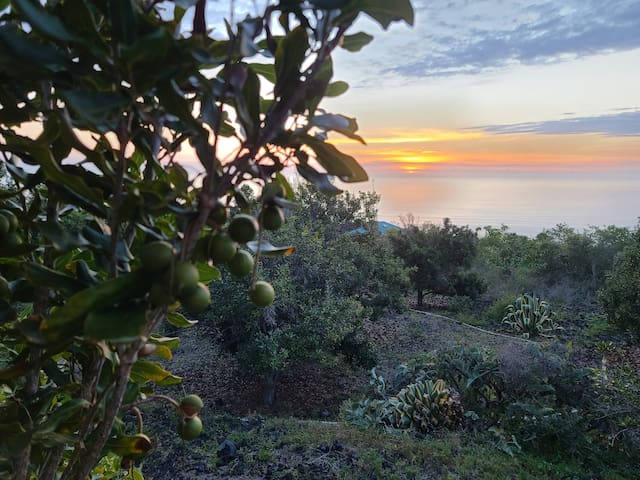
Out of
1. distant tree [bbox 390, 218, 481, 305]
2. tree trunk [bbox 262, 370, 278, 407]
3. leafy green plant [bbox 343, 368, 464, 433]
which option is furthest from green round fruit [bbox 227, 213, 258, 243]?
distant tree [bbox 390, 218, 481, 305]

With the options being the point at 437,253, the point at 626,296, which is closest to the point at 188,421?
the point at 626,296

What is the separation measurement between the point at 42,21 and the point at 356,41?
310 mm

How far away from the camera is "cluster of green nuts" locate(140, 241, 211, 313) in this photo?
1.36ft

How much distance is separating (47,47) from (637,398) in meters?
4.03

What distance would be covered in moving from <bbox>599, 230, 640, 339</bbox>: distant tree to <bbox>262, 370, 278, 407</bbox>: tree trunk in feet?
12.2

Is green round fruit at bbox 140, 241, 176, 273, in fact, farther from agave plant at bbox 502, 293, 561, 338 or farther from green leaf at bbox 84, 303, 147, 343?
agave plant at bbox 502, 293, 561, 338

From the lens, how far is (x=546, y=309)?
22.6 ft

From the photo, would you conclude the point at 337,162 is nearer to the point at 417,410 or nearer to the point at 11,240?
the point at 11,240

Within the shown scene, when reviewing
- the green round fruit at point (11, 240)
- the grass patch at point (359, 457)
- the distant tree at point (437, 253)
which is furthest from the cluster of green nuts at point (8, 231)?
the distant tree at point (437, 253)

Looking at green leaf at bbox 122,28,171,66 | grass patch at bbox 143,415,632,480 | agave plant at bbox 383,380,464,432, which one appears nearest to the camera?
green leaf at bbox 122,28,171,66

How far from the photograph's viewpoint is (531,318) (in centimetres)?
665

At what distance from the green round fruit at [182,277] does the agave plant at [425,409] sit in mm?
3485

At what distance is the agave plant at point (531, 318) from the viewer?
6609 mm

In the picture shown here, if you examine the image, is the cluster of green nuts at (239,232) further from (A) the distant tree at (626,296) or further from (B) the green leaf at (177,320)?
(A) the distant tree at (626,296)
